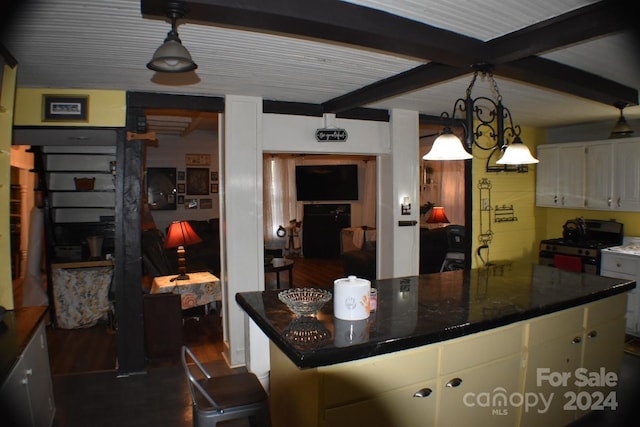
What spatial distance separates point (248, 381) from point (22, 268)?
736cm

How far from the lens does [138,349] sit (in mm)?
3561

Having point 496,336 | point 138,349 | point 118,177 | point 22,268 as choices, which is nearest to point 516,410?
point 496,336

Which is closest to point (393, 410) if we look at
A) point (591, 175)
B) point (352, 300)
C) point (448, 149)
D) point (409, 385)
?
point (409, 385)

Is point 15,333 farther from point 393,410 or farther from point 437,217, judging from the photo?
point 437,217

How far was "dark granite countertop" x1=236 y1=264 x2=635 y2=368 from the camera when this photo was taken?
1642mm

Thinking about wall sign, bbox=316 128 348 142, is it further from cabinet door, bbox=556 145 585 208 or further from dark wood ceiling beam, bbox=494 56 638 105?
cabinet door, bbox=556 145 585 208

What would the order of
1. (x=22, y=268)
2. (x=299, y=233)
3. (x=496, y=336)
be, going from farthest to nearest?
1. (x=299, y=233)
2. (x=22, y=268)
3. (x=496, y=336)

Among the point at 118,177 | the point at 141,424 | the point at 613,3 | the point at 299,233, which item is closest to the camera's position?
the point at 613,3

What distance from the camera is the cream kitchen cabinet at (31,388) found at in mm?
1902

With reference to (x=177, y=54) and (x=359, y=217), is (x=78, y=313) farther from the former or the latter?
(x=359, y=217)

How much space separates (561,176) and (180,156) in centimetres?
639

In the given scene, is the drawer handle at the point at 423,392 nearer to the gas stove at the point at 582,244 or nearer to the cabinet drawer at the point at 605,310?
the cabinet drawer at the point at 605,310

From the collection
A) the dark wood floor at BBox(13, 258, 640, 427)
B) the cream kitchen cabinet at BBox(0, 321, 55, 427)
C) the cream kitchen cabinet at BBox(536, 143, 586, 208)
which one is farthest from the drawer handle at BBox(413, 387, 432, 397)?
the cream kitchen cabinet at BBox(536, 143, 586, 208)

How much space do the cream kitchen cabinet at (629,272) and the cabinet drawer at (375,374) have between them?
11.8ft
